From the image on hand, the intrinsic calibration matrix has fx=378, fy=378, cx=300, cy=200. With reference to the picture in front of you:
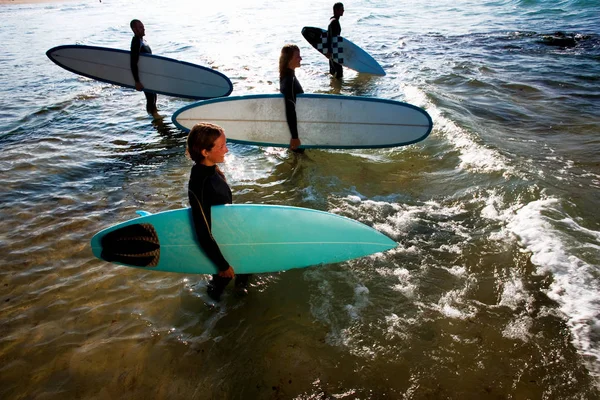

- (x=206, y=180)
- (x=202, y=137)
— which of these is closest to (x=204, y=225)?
(x=206, y=180)

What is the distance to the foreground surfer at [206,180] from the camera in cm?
272

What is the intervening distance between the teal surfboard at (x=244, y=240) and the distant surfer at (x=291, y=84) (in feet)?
8.14

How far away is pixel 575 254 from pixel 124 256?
4.25m

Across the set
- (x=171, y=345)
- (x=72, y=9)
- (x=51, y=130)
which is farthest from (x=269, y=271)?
(x=72, y=9)

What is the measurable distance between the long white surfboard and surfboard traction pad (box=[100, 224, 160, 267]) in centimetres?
540

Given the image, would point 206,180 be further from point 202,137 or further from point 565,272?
point 565,272

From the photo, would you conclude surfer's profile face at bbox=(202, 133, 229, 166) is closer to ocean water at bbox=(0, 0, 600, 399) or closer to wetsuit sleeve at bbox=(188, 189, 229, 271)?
wetsuit sleeve at bbox=(188, 189, 229, 271)

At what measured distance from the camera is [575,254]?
3.67 m

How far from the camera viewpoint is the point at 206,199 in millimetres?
2828

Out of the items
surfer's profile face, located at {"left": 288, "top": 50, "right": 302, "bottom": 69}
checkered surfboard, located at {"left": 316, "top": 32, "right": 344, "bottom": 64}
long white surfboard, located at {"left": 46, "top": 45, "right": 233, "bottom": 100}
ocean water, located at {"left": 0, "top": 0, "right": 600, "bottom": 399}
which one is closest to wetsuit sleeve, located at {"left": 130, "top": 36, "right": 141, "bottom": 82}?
long white surfboard, located at {"left": 46, "top": 45, "right": 233, "bottom": 100}

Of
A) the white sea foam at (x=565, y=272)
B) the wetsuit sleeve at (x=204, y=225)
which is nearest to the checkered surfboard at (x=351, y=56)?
the white sea foam at (x=565, y=272)

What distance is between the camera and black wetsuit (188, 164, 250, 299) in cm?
278

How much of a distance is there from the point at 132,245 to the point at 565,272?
3.94m

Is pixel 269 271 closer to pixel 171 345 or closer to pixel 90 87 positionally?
pixel 171 345
